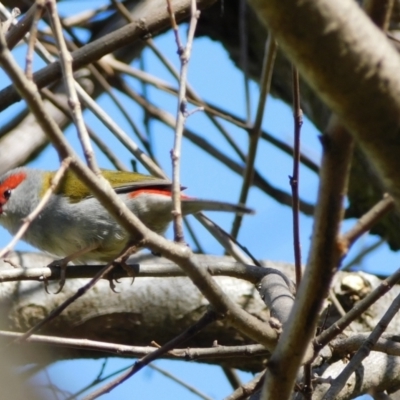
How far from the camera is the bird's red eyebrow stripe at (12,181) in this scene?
4.85m

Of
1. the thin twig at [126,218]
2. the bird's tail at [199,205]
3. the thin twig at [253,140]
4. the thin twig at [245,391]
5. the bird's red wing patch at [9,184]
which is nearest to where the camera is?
the thin twig at [126,218]

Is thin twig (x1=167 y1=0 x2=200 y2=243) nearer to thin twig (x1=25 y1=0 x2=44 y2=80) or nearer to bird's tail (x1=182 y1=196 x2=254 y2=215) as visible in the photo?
thin twig (x1=25 y1=0 x2=44 y2=80)

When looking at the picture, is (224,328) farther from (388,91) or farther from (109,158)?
(388,91)

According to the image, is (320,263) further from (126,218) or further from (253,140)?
(253,140)

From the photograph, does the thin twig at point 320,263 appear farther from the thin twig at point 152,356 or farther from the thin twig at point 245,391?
the thin twig at point 245,391

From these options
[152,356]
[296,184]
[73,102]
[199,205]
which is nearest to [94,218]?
[199,205]

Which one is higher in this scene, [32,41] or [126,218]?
[32,41]

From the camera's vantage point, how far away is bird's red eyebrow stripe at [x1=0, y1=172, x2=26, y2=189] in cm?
485

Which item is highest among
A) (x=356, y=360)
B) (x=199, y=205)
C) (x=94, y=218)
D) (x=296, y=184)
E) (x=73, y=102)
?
(x=94, y=218)

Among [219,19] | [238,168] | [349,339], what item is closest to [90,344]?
[349,339]

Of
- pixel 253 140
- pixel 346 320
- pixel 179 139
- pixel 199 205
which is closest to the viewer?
pixel 346 320

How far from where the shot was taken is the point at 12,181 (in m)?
4.88

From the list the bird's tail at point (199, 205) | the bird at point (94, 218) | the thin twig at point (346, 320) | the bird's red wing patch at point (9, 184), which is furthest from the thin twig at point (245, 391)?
the bird's red wing patch at point (9, 184)

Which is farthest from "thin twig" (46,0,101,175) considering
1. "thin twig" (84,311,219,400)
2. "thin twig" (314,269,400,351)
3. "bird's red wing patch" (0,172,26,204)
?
"bird's red wing patch" (0,172,26,204)
